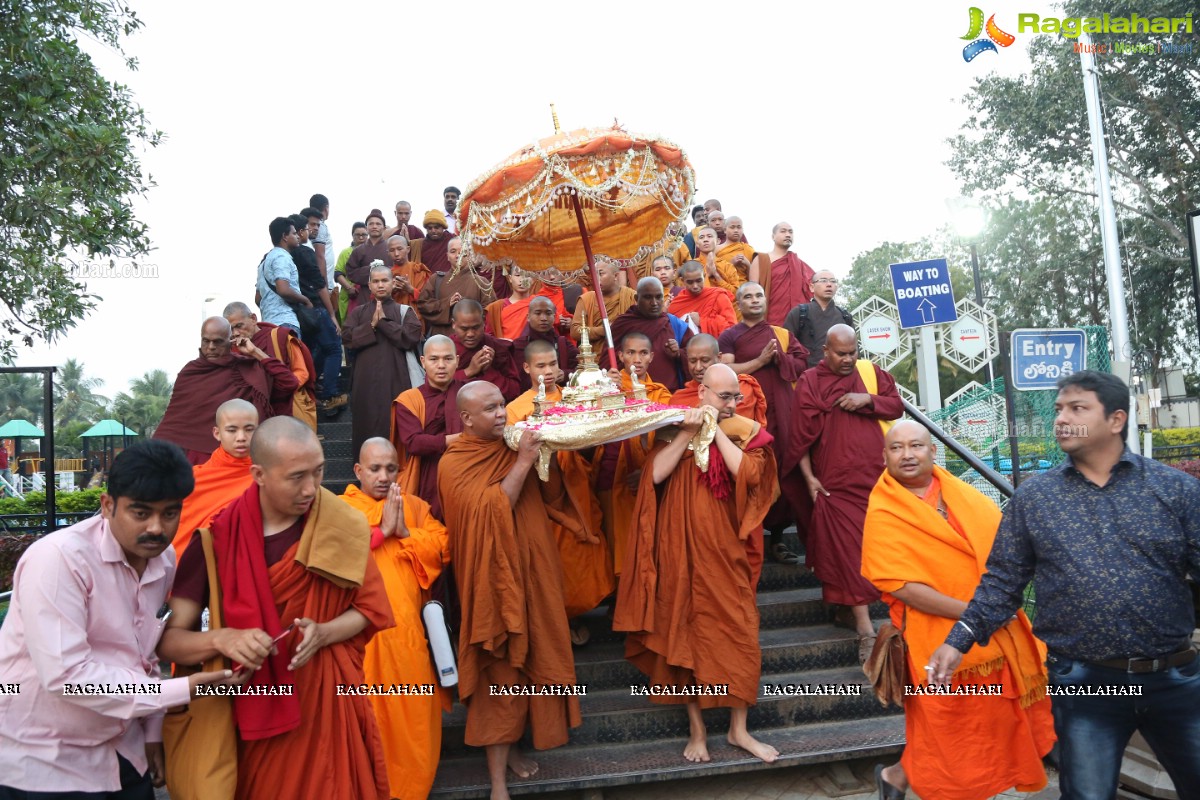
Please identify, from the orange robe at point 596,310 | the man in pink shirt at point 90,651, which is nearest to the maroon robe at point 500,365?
the orange robe at point 596,310

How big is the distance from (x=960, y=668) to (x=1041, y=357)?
4112mm

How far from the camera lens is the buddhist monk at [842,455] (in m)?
5.59

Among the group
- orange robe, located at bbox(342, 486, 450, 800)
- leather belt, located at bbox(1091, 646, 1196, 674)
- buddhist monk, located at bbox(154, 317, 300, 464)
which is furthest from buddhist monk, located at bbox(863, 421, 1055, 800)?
buddhist monk, located at bbox(154, 317, 300, 464)

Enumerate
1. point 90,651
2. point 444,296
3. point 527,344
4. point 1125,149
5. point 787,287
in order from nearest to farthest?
point 90,651 < point 527,344 < point 444,296 < point 787,287 < point 1125,149

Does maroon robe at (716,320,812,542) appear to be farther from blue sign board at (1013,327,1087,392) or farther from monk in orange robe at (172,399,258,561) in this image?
monk in orange robe at (172,399,258,561)

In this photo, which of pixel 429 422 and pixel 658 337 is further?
pixel 658 337

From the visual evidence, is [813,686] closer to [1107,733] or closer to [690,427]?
[690,427]

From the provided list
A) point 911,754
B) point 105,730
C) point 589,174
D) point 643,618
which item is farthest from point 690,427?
point 105,730

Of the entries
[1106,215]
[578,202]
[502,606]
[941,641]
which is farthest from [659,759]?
[1106,215]

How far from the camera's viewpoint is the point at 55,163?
848cm

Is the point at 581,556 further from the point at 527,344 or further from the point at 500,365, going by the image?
the point at 527,344

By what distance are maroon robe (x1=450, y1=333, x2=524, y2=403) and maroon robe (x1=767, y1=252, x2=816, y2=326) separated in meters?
3.92

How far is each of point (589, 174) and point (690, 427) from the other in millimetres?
1500

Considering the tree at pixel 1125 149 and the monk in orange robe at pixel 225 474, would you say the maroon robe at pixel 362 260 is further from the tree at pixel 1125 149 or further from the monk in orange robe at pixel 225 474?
the tree at pixel 1125 149
